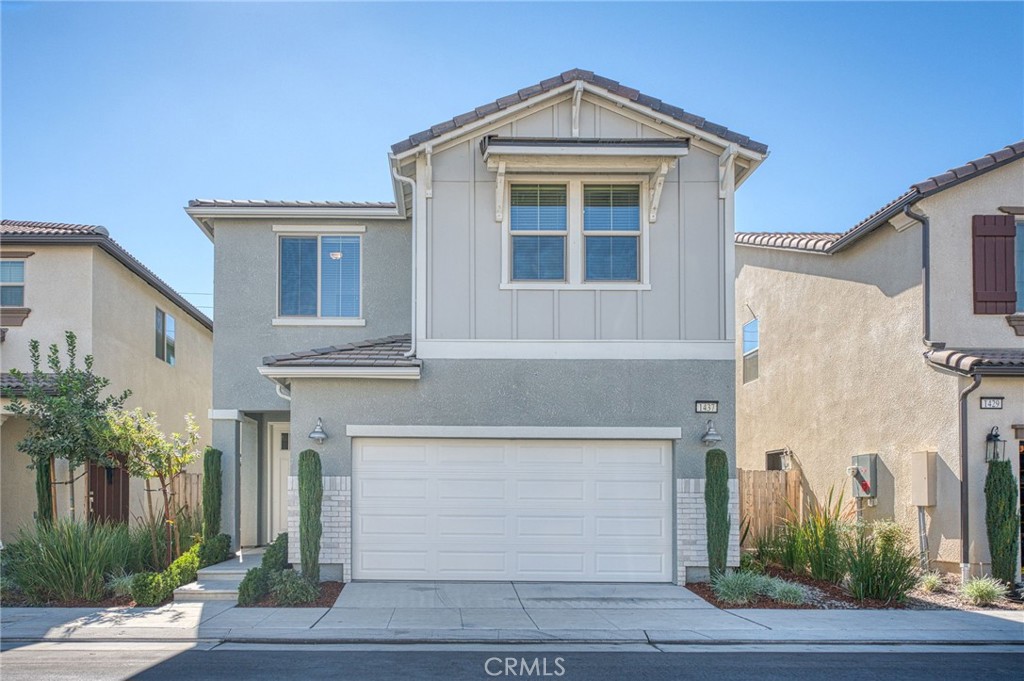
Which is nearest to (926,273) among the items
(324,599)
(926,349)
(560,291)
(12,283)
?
(926,349)

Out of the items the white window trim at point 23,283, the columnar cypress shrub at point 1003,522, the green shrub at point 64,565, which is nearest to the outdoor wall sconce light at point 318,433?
the green shrub at point 64,565

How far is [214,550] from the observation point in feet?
44.5

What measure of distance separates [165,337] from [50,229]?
457 cm

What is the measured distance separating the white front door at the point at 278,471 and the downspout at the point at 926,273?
36.4ft

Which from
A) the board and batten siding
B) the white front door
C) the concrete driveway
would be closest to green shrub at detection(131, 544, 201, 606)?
the concrete driveway

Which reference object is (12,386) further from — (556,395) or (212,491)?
(556,395)

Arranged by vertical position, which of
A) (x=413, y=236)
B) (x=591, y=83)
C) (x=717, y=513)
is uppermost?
(x=591, y=83)

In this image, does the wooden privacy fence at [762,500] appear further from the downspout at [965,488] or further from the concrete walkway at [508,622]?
the concrete walkway at [508,622]

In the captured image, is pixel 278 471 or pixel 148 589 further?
pixel 278 471

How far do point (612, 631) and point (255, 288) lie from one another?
861 cm

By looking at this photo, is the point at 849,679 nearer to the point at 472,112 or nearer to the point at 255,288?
the point at 472,112

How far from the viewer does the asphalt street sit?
8.22 metres

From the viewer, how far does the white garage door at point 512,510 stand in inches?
505

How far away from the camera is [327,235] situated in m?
15.3
